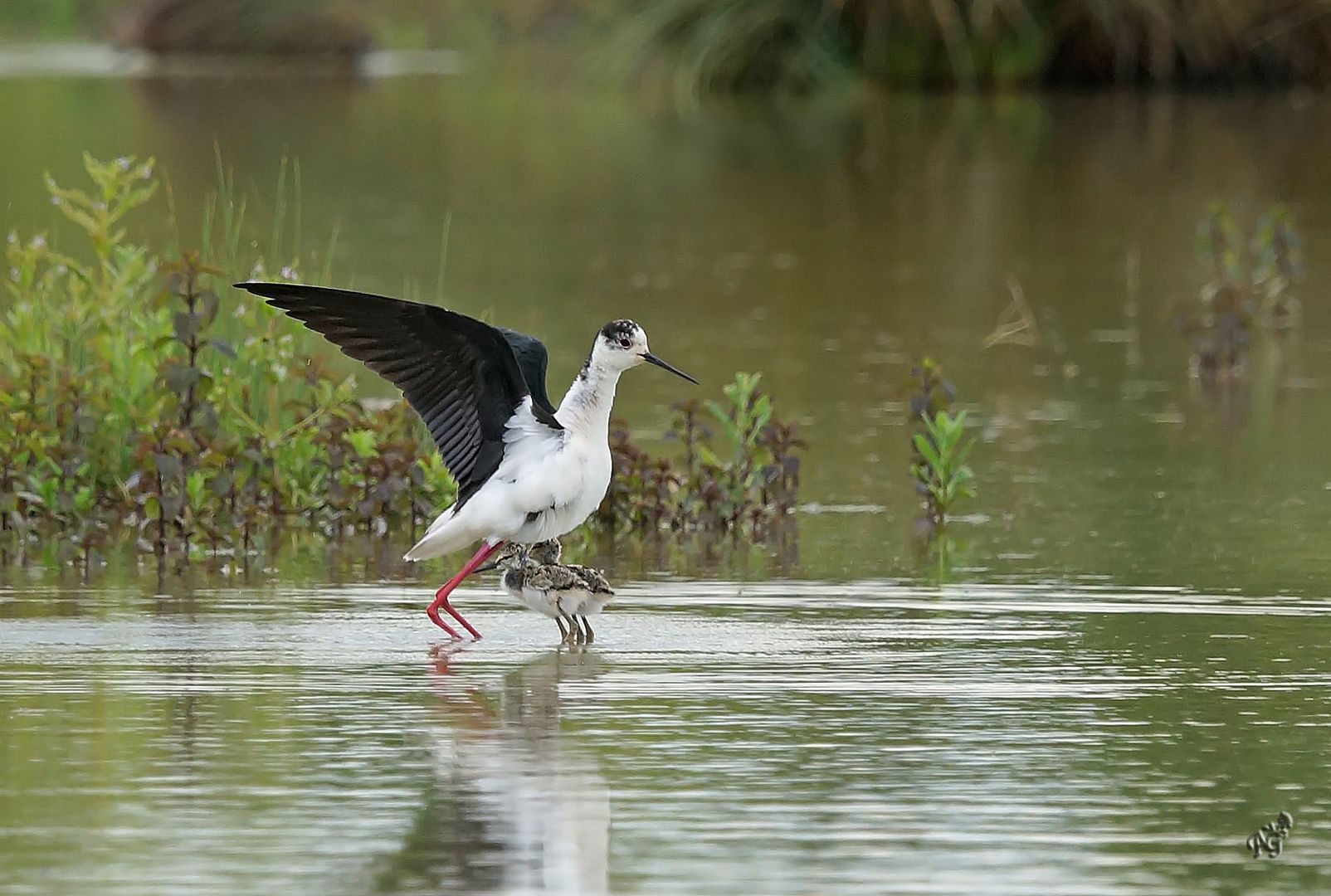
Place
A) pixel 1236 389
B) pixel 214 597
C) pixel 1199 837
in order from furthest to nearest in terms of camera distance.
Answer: pixel 1236 389 → pixel 214 597 → pixel 1199 837

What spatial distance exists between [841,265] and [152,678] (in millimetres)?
11911

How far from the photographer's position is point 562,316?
1609cm

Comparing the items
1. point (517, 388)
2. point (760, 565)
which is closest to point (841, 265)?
point (760, 565)

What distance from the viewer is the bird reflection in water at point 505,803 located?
5723 mm

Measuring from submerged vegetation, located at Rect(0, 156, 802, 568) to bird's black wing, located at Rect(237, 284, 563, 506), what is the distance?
1.50m

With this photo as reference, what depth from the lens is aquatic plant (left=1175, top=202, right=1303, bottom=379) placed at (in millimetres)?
14680

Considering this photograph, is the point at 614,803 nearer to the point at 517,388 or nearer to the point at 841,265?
the point at 517,388

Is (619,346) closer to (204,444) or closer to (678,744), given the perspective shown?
(678,744)

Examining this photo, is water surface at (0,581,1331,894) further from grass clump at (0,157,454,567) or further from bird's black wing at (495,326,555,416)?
grass clump at (0,157,454,567)

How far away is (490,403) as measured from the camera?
8.71 metres

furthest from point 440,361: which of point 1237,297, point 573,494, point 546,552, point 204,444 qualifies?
point 1237,297

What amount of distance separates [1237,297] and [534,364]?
271 inches

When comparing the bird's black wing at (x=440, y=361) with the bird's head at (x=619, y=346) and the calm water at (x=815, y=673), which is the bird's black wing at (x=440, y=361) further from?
the calm water at (x=815, y=673)

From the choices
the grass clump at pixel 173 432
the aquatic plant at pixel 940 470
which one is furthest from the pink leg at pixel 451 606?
the aquatic plant at pixel 940 470
